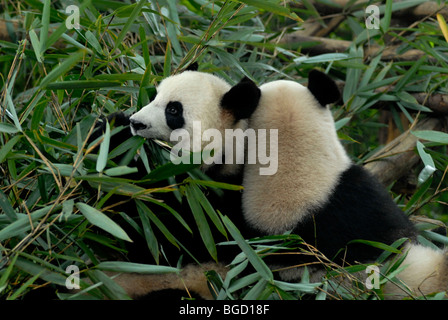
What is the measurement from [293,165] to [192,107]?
437 mm

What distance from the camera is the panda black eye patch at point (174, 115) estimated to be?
215cm

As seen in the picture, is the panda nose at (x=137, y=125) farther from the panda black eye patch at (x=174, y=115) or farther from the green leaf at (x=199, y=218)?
the green leaf at (x=199, y=218)

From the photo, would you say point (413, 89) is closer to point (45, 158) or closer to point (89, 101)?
point (89, 101)

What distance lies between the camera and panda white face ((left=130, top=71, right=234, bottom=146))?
2096mm

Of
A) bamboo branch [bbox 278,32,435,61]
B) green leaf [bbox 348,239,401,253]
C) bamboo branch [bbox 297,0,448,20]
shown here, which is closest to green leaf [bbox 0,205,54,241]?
green leaf [bbox 348,239,401,253]

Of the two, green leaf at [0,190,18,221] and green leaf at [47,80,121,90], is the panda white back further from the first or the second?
green leaf at [0,190,18,221]

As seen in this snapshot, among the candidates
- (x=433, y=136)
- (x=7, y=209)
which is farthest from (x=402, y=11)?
(x=7, y=209)

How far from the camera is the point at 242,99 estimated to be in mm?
2137

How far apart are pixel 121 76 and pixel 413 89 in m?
2.03

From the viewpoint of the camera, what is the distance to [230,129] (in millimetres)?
2225
